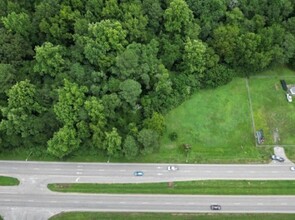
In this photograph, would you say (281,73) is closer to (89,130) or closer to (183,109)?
(183,109)

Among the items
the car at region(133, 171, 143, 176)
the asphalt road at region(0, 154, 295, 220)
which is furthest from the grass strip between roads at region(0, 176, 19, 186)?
the car at region(133, 171, 143, 176)

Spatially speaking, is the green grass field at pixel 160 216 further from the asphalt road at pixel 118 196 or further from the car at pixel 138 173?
the car at pixel 138 173

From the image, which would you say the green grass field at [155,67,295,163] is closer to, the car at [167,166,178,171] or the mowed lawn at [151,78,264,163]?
the mowed lawn at [151,78,264,163]

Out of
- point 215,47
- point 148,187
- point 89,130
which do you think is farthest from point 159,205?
point 215,47

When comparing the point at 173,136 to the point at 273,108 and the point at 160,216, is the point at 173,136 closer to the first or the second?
the point at 160,216

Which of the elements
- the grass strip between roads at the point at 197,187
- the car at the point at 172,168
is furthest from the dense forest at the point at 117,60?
the grass strip between roads at the point at 197,187

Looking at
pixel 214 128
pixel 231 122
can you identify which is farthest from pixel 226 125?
pixel 214 128
